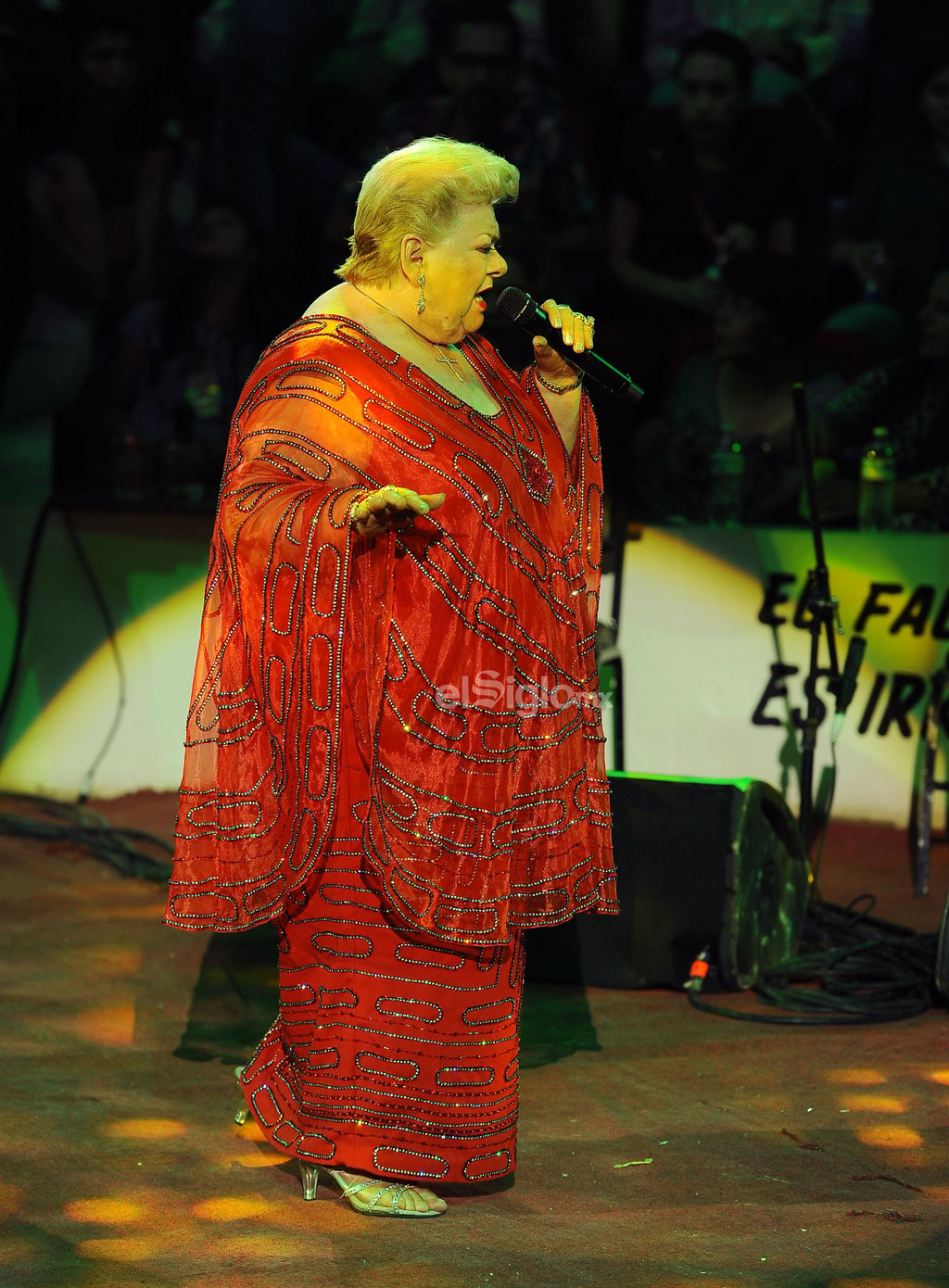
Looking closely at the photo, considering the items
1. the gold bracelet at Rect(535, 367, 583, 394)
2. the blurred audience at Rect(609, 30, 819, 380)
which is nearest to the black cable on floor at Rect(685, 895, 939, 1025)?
the gold bracelet at Rect(535, 367, 583, 394)

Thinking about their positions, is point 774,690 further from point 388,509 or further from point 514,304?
point 388,509

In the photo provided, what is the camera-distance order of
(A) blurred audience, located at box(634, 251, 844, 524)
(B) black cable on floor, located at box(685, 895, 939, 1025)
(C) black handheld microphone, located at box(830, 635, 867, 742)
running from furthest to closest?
(A) blurred audience, located at box(634, 251, 844, 524)
(C) black handheld microphone, located at box(830, 635, 867, 742)
(B) black cable on floor, located at box(685, 895, 939, 1025)

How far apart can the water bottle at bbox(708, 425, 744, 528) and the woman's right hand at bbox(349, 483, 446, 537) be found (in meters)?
3.70

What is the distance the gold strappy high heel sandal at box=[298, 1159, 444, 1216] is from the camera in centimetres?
288

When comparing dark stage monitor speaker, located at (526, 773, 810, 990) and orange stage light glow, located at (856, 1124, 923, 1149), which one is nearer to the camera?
orange stage light glow, located at (856, 1124, 923, 1149)

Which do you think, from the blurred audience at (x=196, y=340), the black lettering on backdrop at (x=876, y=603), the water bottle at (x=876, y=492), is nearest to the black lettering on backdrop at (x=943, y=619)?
the black lettering on backdrop at (x=876, y=603)

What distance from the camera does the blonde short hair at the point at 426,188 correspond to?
274cm

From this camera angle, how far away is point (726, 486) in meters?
6.13

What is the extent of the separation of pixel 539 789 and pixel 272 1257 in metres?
0.83

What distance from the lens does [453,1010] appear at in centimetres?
287

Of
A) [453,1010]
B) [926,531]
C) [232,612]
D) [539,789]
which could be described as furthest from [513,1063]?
[926,531]

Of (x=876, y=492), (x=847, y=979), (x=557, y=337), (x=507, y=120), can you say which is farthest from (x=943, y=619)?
(x=557, y=337)

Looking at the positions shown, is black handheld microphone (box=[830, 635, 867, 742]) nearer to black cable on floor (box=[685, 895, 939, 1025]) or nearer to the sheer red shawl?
black cable on floor (box=[685, 895, 939, 1025])

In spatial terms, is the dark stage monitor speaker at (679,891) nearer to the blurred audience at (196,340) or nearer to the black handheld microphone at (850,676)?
the black handheld microphone at (850,676)
